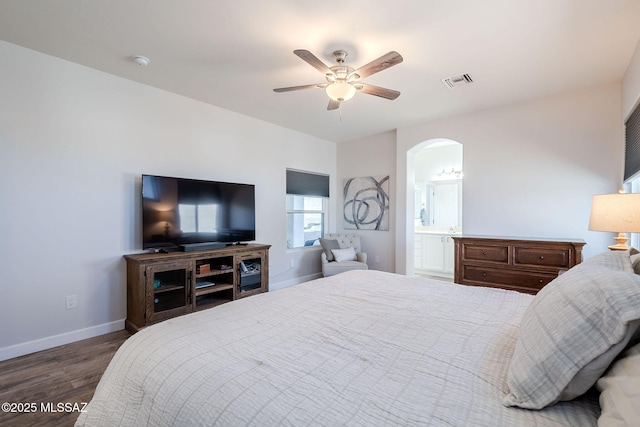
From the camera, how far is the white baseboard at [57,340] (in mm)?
2389

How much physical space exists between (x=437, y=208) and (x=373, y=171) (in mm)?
1864

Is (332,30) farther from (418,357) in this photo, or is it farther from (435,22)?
(418,357)

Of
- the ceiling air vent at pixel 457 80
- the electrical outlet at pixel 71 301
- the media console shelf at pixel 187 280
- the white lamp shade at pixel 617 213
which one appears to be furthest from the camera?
the ceiling air vent at pixel 457 80

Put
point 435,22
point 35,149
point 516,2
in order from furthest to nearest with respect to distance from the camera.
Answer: point 35,149
point 435,22
point 516,2

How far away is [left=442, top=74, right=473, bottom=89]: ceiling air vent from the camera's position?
289cm

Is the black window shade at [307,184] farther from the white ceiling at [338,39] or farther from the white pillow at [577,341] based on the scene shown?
the white pillow at [577,341]

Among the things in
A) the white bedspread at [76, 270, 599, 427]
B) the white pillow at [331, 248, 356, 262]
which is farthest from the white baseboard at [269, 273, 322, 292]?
the white bedspread at [76, 270, 599, 427]

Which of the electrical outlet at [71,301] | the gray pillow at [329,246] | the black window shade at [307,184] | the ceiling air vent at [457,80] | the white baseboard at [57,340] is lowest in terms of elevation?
the white baseboard at [57,340]

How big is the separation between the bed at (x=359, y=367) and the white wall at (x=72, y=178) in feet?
6.74

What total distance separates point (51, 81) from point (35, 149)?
2.10ft

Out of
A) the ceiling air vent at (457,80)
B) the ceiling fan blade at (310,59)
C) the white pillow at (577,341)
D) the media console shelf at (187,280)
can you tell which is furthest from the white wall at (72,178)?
the white pillow at (577,341)

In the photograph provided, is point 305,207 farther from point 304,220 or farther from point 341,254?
point 341,254

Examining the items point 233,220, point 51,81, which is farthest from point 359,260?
point 51,81

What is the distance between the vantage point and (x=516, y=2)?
1.88 m
